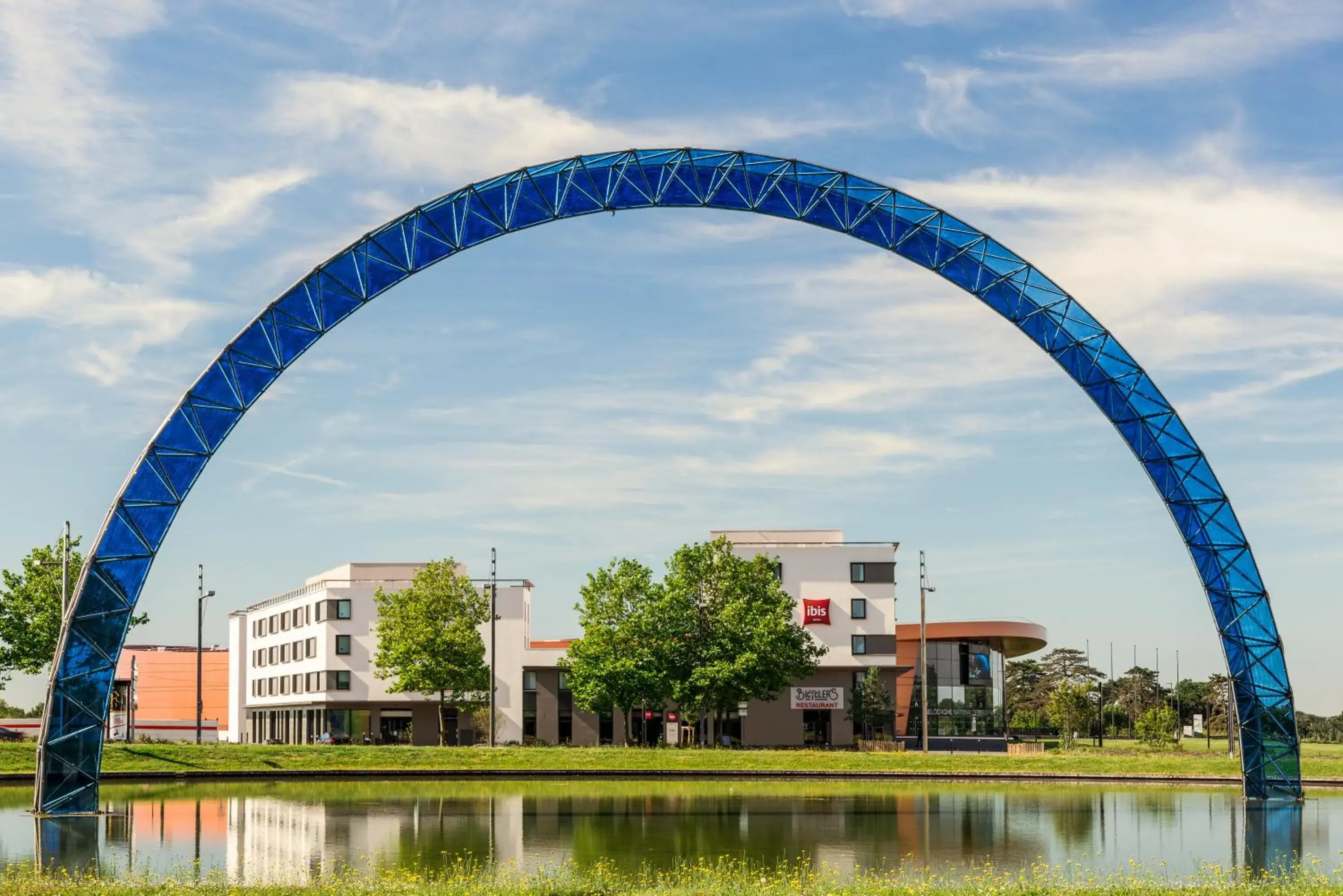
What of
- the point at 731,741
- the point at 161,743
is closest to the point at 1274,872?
the point at 161,743

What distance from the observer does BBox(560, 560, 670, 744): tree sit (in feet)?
261

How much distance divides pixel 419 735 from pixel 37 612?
30958 millimetres

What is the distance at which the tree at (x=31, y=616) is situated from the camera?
73625 mm

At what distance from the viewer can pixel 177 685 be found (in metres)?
144

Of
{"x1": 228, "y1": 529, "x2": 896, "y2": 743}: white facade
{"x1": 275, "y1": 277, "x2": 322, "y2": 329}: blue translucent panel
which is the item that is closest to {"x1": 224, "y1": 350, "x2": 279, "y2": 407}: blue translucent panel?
{"x1": 275, "y1": 277, "x2": 322, "y2": 329}: blue translucent panel

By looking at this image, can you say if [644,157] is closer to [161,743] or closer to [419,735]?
[161,743]

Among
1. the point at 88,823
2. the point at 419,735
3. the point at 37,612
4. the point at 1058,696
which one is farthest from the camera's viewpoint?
the point at 1058,696

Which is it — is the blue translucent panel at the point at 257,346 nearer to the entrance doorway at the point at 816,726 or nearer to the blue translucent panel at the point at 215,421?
the blue translucent panel at the point at 215,421

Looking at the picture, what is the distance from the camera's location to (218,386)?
39562mm

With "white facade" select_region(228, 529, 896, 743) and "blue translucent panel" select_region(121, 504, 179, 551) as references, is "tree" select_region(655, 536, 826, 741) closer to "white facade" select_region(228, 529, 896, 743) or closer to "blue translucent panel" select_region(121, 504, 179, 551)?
"white facade" select_region(228, 529, 896, 743)

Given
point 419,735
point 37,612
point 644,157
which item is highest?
point 644,157

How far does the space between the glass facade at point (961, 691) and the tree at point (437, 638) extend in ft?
97.7

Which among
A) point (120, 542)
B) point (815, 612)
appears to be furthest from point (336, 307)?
point (815, 612)

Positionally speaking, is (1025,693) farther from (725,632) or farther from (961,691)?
(725,632)
